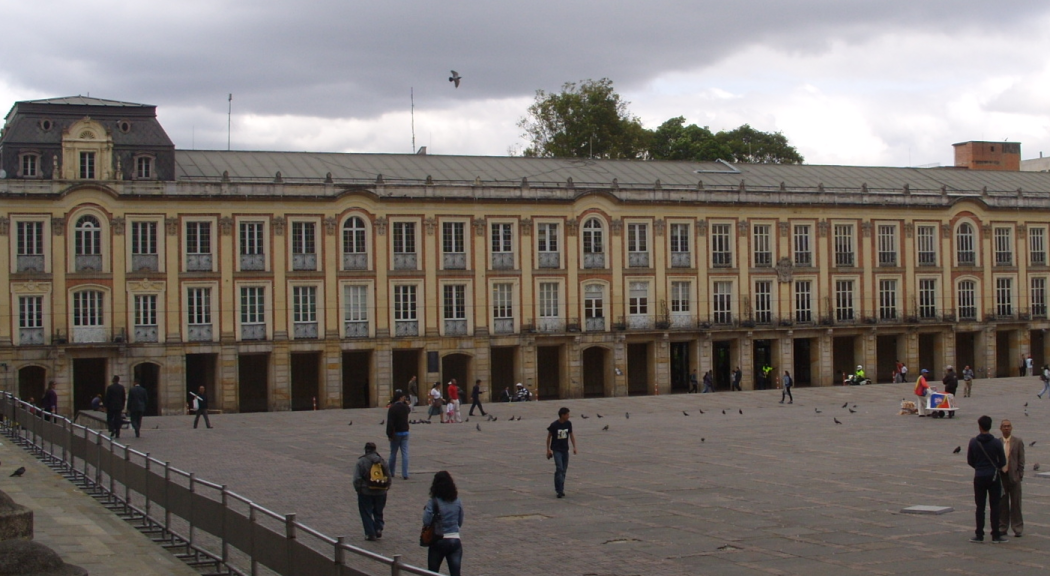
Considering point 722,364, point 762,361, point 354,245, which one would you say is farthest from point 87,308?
point 762,361

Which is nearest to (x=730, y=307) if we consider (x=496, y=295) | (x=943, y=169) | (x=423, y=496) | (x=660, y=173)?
(x=660, y=173)

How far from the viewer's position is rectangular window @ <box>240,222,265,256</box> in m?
61.8

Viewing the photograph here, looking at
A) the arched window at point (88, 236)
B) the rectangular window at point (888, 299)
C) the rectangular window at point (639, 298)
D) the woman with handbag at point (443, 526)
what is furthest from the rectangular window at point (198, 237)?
the woman with handbag at point (443, 526)

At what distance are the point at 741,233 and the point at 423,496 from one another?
49.6 m

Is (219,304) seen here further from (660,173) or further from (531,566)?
(531,566)

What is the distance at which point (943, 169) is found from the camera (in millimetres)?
84938

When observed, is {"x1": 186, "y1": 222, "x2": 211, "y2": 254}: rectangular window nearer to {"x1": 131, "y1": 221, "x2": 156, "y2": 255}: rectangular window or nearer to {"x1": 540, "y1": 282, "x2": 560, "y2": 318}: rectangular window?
{"x1": 131, "y1": 221, "x2": 156, "y2": 255}: rectangular window

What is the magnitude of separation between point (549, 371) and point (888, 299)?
21.4 m

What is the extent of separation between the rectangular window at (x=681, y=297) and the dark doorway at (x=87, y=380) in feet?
100

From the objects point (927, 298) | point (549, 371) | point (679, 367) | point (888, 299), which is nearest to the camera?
point (549, 371)

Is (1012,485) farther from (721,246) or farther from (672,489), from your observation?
(721,246)

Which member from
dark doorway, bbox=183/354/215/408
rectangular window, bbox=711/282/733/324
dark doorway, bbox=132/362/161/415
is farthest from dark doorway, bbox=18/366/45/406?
rectangular window, bbox=711/282/733/324

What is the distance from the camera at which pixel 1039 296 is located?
258 feet

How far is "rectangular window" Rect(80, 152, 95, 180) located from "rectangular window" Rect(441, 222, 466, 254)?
17.8 meters
